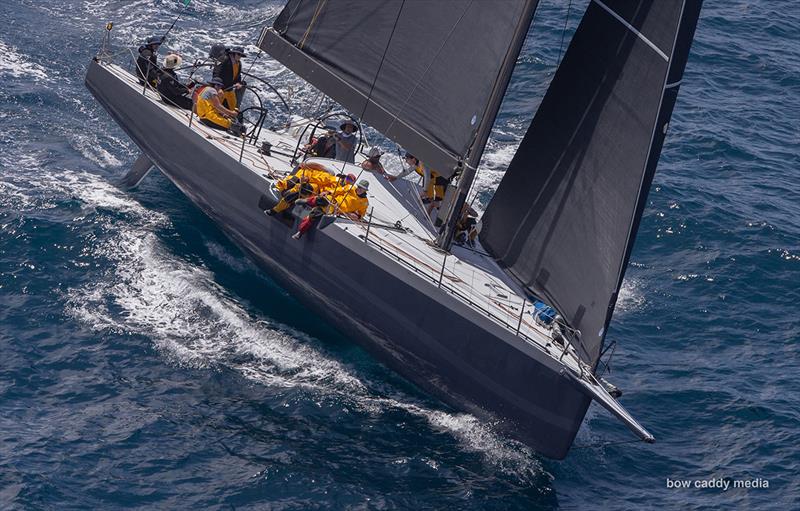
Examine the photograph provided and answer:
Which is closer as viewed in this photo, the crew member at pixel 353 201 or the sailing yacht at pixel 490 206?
the sailing yacht at pixel 490 206

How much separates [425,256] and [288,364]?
116 inches

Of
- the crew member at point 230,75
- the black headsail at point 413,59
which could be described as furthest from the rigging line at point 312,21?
the crew member at point 230,75

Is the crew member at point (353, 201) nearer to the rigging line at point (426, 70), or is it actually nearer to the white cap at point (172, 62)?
the rigging line at point (426, 70)

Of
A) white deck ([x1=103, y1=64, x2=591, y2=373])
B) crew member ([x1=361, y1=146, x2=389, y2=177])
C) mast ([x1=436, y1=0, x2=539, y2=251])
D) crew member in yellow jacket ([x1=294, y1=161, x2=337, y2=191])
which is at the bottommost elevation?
white deck ([x1=103, y1=64, x2=591, y2=373])

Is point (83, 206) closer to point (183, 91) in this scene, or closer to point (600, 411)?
point (183, 91)

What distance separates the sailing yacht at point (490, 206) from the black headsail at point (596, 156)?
0.03m

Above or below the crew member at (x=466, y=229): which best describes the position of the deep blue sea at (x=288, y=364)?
below

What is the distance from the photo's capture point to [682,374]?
65.7 ft

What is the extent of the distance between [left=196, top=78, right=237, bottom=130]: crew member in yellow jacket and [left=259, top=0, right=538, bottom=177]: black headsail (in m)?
2.17

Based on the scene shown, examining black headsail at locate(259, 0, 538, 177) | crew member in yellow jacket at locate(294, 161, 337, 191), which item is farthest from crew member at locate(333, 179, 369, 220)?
black headsail at locate(259, 0, 538, 177)

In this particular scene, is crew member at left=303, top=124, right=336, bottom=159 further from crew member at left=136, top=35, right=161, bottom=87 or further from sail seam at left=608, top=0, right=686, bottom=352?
sail seam at left=608, top=0, right=686, bottom=352

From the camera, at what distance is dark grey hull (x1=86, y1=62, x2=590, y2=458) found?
55.8 feet

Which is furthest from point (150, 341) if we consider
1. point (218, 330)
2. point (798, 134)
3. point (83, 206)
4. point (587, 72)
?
point (798, 134)

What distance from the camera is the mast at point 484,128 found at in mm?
17641
